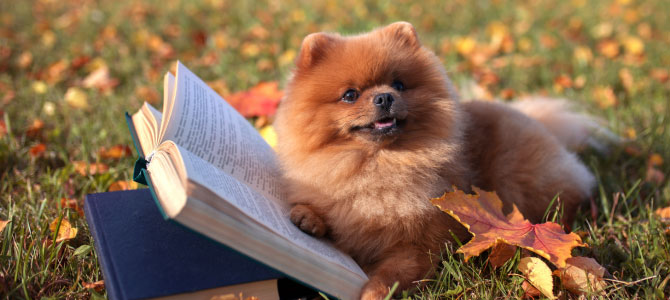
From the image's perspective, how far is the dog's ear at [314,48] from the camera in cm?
196

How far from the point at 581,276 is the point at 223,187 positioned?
126cm

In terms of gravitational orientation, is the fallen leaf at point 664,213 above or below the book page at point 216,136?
below

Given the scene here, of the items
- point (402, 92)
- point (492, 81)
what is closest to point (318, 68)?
point (402, 92)

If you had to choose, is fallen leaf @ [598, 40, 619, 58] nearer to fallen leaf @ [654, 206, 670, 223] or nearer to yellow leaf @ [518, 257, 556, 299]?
fallen leaf @ [654, 206, 670, 223]

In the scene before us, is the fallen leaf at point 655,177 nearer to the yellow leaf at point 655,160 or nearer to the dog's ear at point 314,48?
the yellow leaf at point 655,160

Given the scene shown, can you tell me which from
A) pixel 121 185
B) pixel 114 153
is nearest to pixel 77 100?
pixel 114 153

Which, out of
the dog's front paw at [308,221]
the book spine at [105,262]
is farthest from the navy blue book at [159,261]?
the dog's front paw at [308,221]

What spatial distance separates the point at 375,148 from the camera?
1905 millimetres

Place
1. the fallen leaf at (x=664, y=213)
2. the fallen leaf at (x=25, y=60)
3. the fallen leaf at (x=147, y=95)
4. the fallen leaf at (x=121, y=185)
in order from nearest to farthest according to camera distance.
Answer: the fallen leaf at (x=664, y=213) → the fallen leaf at (x=121, y=185) → the fallen leaf at (x=147, y=95) → the fallen leaf at (x=25, y=60)

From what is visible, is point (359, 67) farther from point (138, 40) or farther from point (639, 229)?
point (138, 40)

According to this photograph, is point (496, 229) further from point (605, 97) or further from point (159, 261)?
point (605, 97)

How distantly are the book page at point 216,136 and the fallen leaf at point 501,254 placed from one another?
33.7 inches

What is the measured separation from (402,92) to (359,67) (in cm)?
20

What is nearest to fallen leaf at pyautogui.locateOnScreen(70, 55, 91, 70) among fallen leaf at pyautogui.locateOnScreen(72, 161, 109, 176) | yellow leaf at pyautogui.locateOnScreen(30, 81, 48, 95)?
yellow leaf at pyautogui.locateOnScreen(30, 81, 48, 95)
